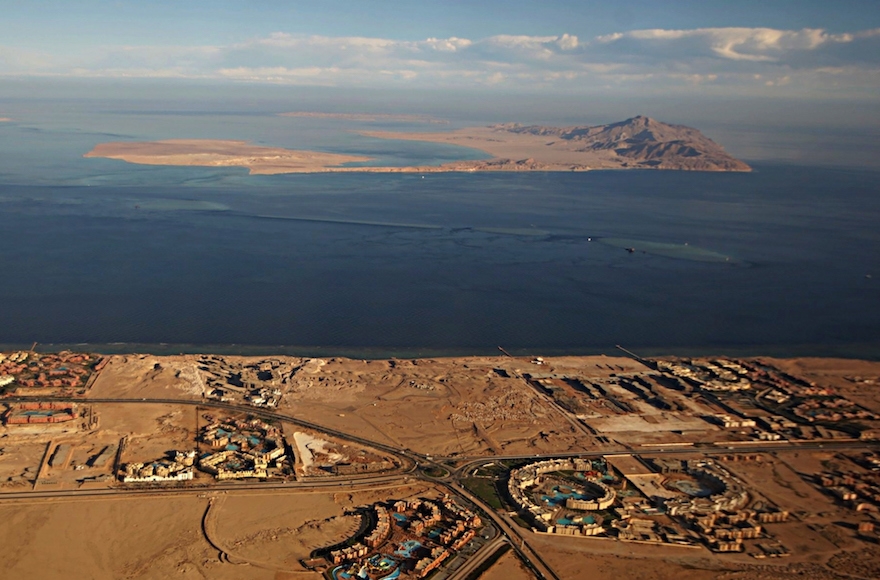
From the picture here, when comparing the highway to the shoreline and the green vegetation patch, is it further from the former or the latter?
the shoreline

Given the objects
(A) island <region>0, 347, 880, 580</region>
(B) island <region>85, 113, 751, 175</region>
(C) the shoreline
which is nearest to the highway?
(A) island <region>0, 347, 880, 580</region>

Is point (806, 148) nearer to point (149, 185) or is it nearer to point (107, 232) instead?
point (149, 185)

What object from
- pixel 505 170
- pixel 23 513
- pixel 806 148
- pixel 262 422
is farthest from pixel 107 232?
pixel 806 148

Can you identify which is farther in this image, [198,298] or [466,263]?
[466,263]

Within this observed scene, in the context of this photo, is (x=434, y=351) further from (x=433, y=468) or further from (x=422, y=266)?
(x=422, y=266)

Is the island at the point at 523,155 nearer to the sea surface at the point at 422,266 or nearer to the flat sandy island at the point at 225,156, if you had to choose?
the flat sandy island at the point at 225,156

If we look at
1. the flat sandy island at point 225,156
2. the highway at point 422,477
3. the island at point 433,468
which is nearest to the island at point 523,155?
the flat sandy island at point 225,156

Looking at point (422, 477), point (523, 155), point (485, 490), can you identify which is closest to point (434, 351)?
point (422, 477)
